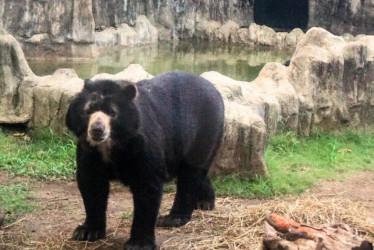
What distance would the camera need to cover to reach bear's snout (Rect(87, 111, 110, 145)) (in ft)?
12.2

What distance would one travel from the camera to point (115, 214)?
5.04 m

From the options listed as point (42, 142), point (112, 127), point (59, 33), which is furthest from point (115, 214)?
point (59, 33)

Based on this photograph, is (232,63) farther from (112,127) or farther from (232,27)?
(112,127)

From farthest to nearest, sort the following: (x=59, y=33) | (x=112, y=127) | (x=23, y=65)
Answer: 1. (x=59, y=33)
2. (x=23, y=65)
3. (x=112, y=127)

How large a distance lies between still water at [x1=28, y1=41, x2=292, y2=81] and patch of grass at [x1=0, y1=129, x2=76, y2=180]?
4144 mm

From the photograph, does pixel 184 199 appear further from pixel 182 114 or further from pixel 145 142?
pixel 145 142

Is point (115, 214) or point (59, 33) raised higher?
point (59, 33)

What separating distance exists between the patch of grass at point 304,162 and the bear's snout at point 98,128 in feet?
7.27

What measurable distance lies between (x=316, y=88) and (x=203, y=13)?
37.6ft

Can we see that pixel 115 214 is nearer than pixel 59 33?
Yes

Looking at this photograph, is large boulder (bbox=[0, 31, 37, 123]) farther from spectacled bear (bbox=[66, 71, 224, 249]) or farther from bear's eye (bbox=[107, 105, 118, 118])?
bear's eye (bbox=[107, 105, 118, 118])

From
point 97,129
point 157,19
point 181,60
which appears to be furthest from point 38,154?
point 157,19

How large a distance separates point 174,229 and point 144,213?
68 centimetres

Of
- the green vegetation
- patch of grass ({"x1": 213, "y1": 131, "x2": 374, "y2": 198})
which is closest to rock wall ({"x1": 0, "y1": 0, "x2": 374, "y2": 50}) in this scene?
the green vegetation
